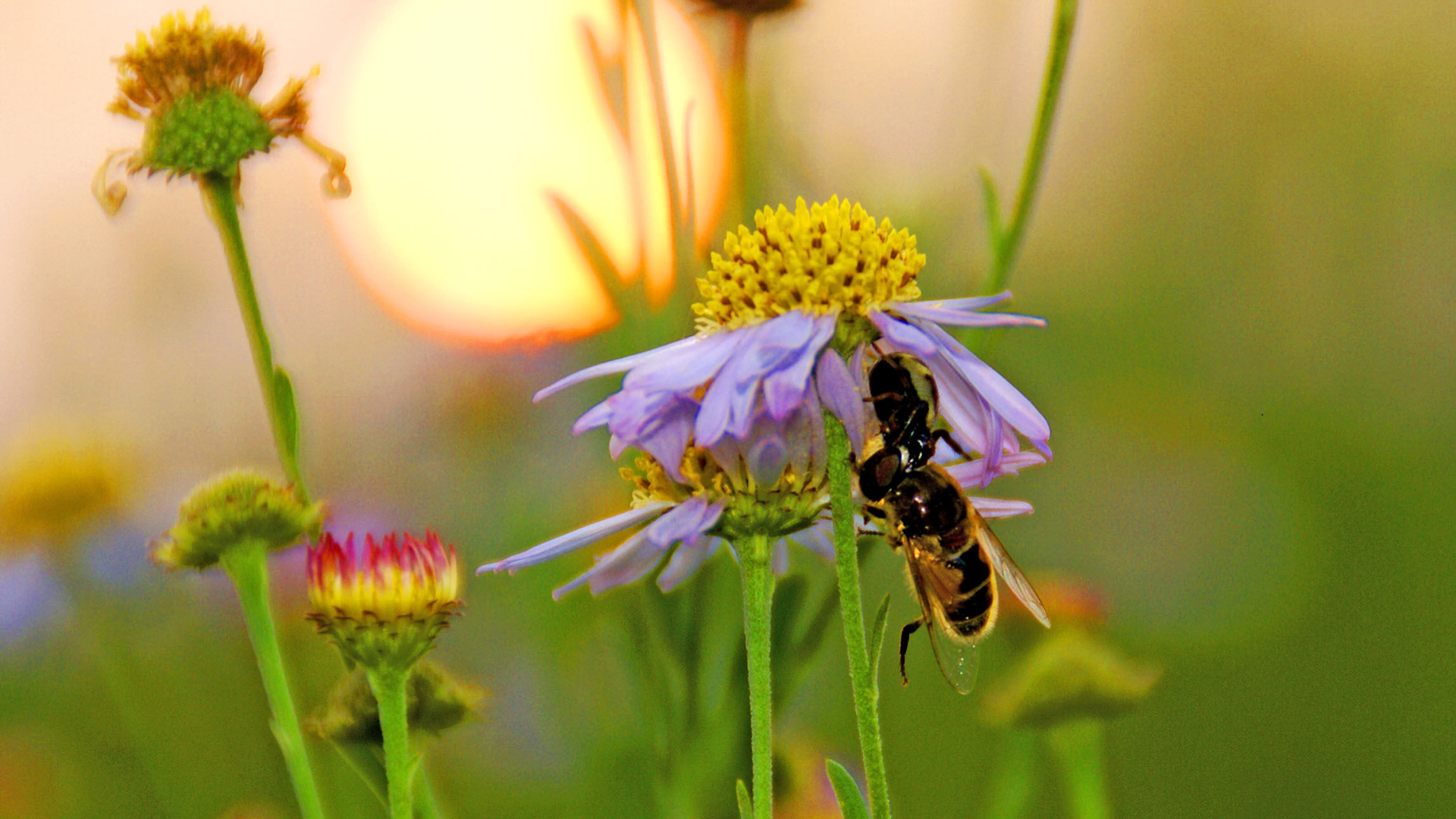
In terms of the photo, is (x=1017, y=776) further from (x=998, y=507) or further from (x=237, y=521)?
(x=237, y=521)

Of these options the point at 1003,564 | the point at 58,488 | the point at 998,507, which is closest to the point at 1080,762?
the point at 1003,564

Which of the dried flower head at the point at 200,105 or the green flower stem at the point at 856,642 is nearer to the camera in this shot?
the green flower stem at the point at 856,642

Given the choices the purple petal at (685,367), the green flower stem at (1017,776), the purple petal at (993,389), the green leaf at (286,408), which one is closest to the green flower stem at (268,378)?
the green leaf at (286,408)

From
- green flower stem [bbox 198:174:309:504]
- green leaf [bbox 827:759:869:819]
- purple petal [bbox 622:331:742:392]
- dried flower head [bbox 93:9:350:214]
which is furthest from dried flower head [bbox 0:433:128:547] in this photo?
green leaf [bbox 827:759:869:819]


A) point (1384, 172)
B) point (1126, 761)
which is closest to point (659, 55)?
point (1126, 761)

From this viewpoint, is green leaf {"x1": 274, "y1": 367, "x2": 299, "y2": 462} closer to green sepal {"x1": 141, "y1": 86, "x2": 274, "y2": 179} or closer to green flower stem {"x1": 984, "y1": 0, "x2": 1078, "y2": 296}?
green sepal {"x1": 141, "y1": 86, "x2": 274, "y2": 179}

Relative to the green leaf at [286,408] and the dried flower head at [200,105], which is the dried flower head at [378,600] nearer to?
the green leaf at [286,408]

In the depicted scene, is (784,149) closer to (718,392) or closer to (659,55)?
(659,55)
